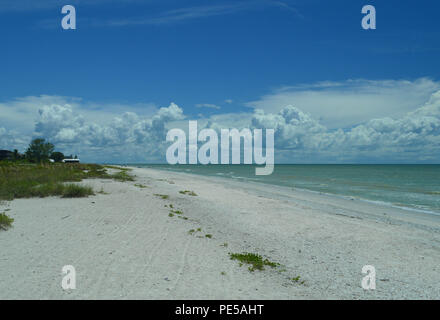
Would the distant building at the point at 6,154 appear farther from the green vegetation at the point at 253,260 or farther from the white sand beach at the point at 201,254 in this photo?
the green vegetation at the point at 253,260

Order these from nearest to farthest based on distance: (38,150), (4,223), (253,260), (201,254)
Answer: (253,260) → (201,254) → (4,223) → (38,150)

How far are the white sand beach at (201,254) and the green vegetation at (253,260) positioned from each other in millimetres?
228

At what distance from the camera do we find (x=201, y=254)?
9.41 metres

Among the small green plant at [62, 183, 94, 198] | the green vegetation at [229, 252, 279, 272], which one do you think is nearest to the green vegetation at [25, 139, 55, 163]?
the small green plant at [62, 183, 94, 198]

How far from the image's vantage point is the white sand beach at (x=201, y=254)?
6.98m

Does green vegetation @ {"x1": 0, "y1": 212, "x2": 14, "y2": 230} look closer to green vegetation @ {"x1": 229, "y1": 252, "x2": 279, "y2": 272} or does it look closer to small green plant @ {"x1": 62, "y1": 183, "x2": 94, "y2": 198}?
small green plant @ {"x1": 62, "y1": 183, "x2": 94, "y2": 198}

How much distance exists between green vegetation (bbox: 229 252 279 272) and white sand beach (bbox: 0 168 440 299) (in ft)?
0.75

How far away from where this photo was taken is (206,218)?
15.4 meters

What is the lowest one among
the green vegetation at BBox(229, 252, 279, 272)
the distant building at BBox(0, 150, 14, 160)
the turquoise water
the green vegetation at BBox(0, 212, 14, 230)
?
the turquoise water

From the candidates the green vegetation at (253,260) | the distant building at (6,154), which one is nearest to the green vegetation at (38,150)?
the distant building at (6,154)

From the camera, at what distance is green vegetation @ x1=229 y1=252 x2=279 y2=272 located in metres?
8.55

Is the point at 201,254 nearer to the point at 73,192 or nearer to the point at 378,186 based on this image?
the point at 73,192

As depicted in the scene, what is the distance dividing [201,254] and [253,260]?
1.61m

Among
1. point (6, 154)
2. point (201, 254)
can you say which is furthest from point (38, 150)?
point (201, 254)
